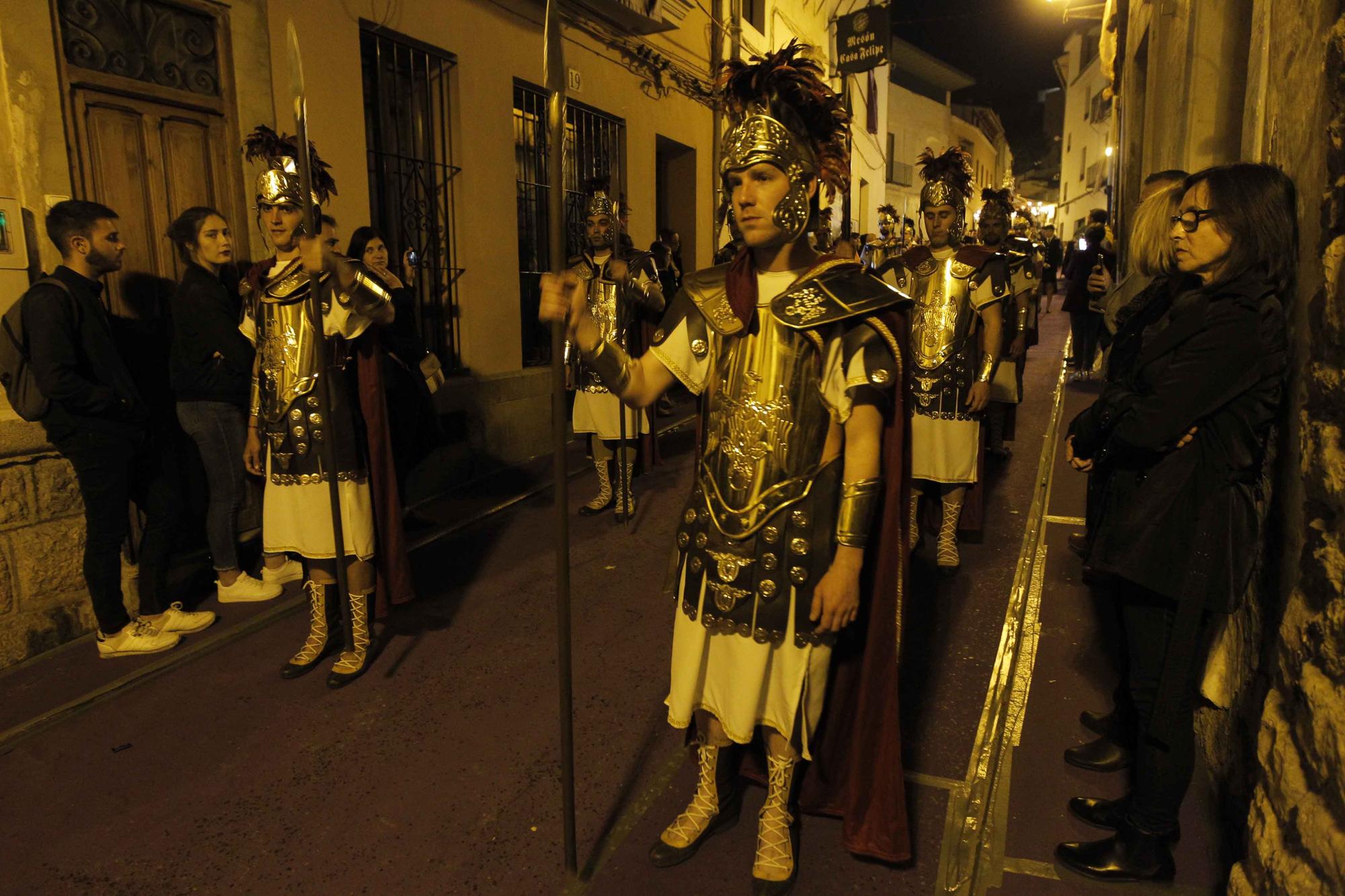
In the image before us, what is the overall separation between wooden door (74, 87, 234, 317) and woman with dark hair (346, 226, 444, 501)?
39.6 inches

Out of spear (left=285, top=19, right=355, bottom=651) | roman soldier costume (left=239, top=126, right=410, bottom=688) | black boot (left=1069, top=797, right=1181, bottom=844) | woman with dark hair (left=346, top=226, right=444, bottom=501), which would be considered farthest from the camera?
woman with dark hair (left=346, top=226, right=444, bottom=501)

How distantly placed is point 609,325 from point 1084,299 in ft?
24.6

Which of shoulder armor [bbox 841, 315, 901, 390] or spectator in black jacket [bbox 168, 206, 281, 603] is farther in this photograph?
spectator in black jacket [bbox 168, 206, 281, 603]

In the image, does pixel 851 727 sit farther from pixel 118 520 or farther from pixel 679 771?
pixel 118 520

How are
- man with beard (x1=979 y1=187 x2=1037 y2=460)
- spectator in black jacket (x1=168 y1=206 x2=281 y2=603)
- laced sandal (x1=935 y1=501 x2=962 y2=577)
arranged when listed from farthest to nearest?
man with beard (x1=979 y1=187 x2=1037 y2=460), laced sandal (x1=935 y1=501 x2=962 y2=577), spectator in black jacket (x1=168 y1=206 x2=281 y2=603)

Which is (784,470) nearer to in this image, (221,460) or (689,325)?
(689,325)

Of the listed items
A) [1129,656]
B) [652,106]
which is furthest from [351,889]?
[652,106]

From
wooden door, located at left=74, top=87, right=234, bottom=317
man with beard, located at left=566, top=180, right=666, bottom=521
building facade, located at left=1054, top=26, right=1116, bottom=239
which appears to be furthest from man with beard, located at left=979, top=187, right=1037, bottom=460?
building facade, located at left=1054, top=26, right=1116, bottom=239

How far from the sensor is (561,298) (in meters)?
2.09

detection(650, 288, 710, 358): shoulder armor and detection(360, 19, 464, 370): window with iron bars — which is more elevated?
detection(360, 19, 464, 370): window with iron bars

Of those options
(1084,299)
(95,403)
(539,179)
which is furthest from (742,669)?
(1084,299)

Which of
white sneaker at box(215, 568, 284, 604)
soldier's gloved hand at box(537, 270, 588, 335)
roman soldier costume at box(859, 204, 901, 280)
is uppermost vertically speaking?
roman soldier costume at box(859, 204, 901, 280)

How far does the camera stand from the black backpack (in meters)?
3.84

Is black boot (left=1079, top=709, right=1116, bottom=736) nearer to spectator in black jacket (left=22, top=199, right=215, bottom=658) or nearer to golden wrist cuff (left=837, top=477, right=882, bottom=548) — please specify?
golden wrist cuff (left=837, top=477, right=882, bottom=548)
